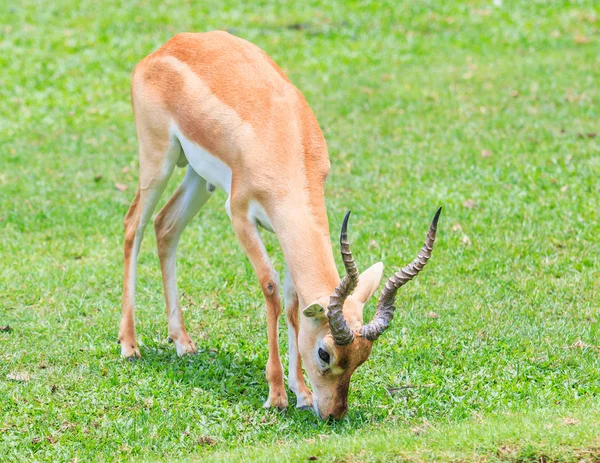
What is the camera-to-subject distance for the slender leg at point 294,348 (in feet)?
21.3

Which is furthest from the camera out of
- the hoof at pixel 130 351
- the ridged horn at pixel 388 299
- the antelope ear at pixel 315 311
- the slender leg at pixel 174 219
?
the slender leg at pixel 174 219

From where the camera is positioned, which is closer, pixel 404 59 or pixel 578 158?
pixel 578 158

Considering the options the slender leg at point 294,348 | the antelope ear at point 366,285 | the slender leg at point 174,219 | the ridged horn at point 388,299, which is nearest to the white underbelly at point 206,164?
the slender leg at point 174,219

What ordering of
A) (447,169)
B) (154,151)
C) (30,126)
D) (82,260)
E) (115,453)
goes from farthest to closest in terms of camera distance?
(30,126), (447,169), (82,260), (154,151), (115,453)

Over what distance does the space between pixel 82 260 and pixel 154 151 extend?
2726 mm

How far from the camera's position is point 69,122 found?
1487 centimetres

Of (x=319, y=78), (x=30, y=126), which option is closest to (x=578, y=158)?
(x=319, y=78)

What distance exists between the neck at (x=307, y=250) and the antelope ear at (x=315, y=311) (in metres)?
0.13

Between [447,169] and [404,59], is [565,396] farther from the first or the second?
[404,59]

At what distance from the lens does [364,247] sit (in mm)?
9461

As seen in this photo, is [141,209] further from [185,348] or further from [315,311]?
[315,311]

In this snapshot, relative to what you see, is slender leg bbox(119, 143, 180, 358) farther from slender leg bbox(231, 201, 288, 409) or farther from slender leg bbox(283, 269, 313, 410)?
slender leg bbox(283, 269, 313, 410)

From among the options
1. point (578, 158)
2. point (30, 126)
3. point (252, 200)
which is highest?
point (252, 200)

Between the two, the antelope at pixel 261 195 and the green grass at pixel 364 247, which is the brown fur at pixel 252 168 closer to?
the antelope at pixel 261 195
